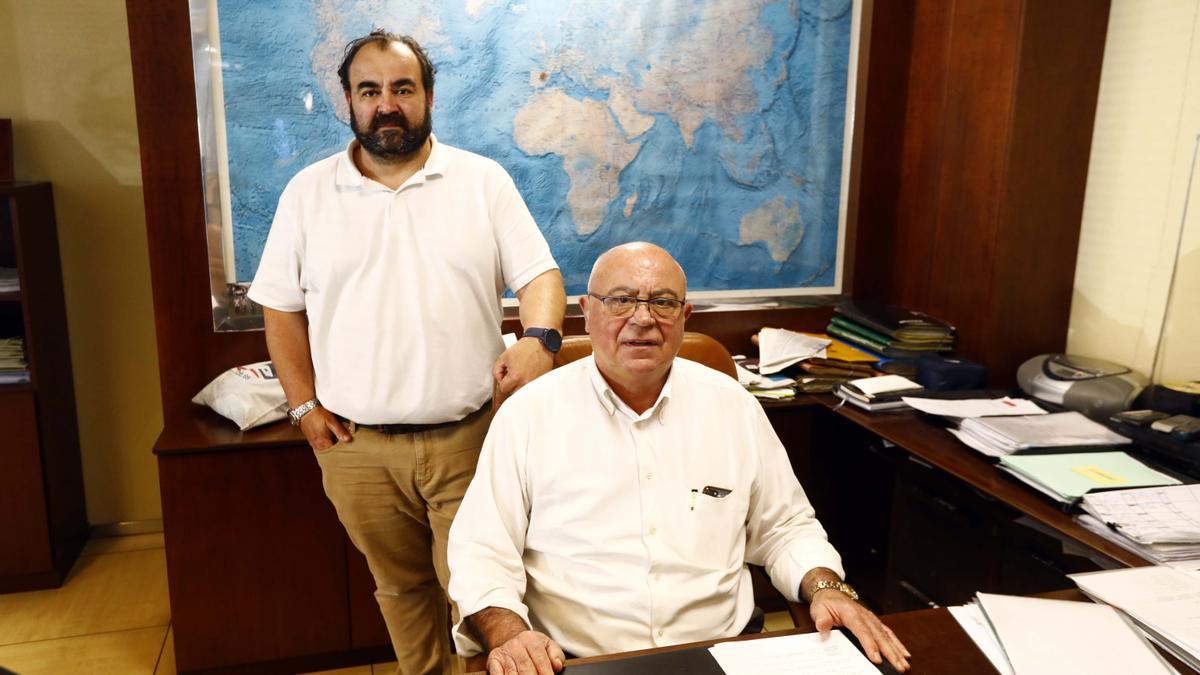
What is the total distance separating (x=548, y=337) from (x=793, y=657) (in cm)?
99

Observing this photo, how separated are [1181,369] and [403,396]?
7.33 ft

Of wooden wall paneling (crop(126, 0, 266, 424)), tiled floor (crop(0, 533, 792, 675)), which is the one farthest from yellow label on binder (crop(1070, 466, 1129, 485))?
wooden wall paneling (crop(126, 0, 266, 424))

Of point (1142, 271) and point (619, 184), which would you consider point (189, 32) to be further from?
point (1142, 271)

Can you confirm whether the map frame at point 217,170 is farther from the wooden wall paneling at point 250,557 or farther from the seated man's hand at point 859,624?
the seated man's hand at point 859,624

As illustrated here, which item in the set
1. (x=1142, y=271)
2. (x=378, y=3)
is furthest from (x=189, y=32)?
(x=1142, y=271)

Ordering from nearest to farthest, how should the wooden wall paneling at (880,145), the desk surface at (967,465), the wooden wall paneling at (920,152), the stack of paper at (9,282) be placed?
the desk surface at (967,465) → the stack of paper at (9,282) → the wooden wall paneling at (920,152) → the wooden wall paneling at (880,145)

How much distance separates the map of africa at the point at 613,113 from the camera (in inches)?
107

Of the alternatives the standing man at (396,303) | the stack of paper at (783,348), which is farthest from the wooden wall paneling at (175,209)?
the stack of paper at (783,348)

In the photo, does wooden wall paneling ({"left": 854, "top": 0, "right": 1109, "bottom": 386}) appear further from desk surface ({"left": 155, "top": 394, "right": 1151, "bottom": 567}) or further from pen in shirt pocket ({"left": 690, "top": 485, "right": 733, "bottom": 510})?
pen in shirt pocket ({"left": 690, "top": 485, "right": 733, "bottom": 510})

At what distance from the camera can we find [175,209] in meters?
2.68

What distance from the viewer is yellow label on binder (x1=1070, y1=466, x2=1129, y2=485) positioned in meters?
1.99

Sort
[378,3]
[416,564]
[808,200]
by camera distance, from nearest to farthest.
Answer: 1. [416,564]
2. [378,3]
3. [808,200]

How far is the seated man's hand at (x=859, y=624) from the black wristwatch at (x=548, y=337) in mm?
847

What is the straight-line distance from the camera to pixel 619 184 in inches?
120
